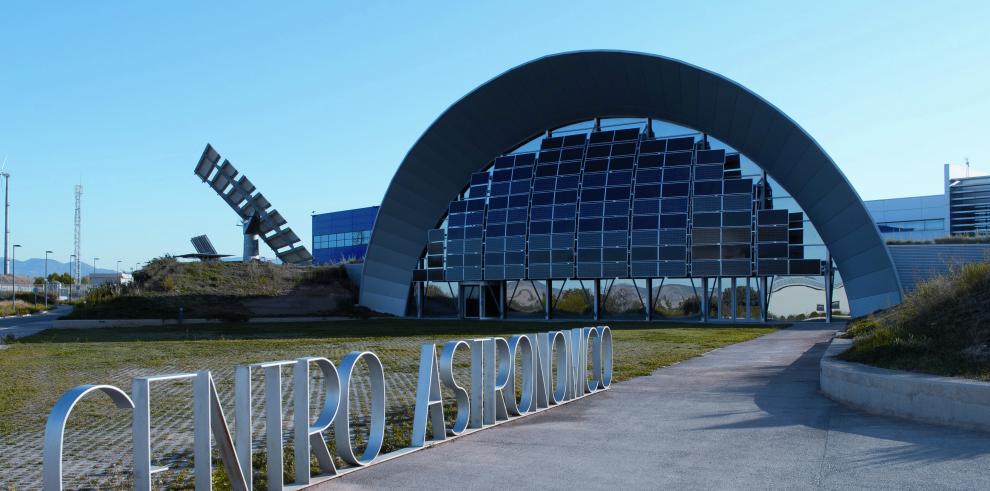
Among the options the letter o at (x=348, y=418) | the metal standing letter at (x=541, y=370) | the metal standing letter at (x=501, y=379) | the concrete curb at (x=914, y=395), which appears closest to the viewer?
the letter o at (x=348, y=418)

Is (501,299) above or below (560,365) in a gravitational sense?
below

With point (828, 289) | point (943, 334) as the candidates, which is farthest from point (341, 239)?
point (943, 334)

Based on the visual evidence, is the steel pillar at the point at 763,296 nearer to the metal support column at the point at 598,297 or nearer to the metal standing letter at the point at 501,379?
the metal support column at the point at 598,297

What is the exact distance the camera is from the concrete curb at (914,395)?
8586 mm

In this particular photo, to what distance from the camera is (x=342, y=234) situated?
8650cm

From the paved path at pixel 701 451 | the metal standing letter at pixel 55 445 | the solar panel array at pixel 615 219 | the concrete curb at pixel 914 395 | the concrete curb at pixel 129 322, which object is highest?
the solar panel array at pixel 615 219

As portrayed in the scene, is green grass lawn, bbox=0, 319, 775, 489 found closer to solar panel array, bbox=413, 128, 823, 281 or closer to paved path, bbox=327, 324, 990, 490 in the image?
paved path, bbox=327, 324, 990, 490

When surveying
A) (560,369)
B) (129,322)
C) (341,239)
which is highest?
(341,239)

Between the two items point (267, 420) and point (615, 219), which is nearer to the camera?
point (267, 420)

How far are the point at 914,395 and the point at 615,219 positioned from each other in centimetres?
3428

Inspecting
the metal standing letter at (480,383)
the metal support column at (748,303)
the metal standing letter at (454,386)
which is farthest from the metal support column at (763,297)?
the metal standing letter at (454,386)

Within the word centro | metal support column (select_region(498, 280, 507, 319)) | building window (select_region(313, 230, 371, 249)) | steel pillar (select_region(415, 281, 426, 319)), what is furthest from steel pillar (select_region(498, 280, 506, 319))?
the word centro

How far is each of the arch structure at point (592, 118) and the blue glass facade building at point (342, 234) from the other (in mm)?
31817

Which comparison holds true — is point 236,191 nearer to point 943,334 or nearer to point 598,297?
point 598,297
